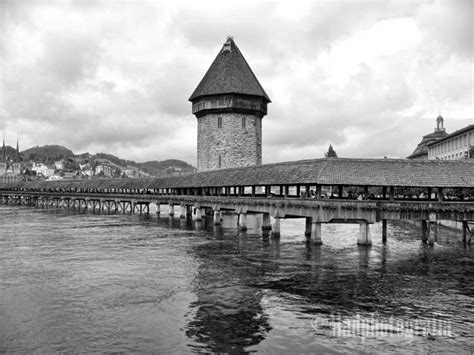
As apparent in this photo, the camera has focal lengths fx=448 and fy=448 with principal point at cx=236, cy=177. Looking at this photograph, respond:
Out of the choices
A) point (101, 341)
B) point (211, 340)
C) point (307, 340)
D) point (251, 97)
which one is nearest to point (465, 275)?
point (307, 340)

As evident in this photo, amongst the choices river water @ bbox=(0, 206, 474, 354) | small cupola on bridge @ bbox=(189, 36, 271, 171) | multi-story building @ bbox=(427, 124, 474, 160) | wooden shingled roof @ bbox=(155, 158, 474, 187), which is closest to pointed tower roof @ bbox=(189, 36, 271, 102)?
small cupola on bridge @ bbox=(189, 36, 271, 171)

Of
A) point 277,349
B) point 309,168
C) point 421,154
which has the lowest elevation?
point 277,349

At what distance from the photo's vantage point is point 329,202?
903 inches

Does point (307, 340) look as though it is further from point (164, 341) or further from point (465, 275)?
point (465, 275)

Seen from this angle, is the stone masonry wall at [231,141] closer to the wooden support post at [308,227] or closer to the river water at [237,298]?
the wooden support post at [308,227]

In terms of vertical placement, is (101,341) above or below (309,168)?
below

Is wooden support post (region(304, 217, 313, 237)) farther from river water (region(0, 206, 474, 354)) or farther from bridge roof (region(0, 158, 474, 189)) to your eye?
bridge roof (region(0, 158, 474, 189))

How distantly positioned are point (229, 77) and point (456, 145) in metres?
31.3

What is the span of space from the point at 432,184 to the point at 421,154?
6168 centimetres

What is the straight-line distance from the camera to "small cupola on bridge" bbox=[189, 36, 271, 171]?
166ft

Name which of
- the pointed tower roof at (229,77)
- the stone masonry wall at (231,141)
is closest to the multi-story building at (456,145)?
the stone masonry wall at (231,141)

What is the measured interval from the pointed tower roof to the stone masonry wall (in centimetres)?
278

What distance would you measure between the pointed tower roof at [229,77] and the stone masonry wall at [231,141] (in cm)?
278

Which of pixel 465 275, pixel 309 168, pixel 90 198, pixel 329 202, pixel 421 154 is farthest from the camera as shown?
pixel 421 154
